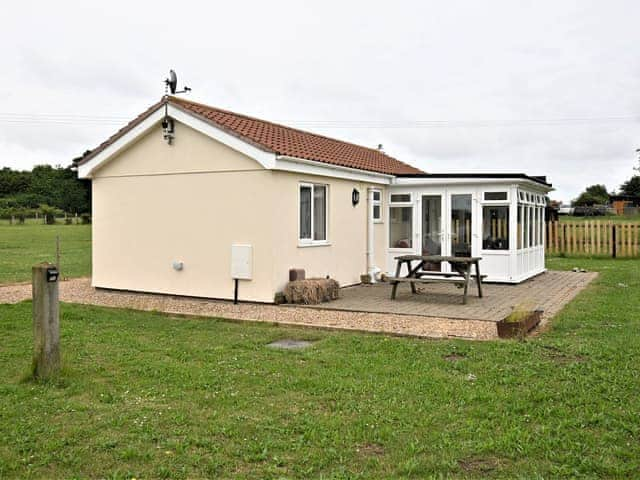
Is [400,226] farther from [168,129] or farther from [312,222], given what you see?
[168,129]

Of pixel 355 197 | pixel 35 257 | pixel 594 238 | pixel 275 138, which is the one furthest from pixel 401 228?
pixel 35 257

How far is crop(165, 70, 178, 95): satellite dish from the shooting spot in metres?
13.9

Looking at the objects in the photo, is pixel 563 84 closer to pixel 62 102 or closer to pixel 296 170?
pixel 296 170

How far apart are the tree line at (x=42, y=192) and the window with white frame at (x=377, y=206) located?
54295 mm

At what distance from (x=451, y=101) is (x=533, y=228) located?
38.2 ft

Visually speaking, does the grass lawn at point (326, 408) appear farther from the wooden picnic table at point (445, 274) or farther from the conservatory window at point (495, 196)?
the conservatory window at point (495, 196)

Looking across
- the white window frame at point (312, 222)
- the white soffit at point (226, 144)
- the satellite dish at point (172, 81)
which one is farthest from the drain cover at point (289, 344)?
the satellite dish at point (172, 81)

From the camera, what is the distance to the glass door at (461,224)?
51.8ft

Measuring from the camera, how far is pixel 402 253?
16.7 m

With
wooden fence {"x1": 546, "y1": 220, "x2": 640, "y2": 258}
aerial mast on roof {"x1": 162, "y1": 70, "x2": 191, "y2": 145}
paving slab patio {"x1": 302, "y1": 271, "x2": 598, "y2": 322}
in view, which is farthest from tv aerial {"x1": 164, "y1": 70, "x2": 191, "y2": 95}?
wooden fence {"x1": 546, "y1": 220, "x2": 640, "y2": 258}

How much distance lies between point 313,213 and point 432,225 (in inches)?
156

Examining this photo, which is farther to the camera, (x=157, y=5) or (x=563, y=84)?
(x=563, y=84)

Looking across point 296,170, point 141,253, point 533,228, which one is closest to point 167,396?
point 296,170

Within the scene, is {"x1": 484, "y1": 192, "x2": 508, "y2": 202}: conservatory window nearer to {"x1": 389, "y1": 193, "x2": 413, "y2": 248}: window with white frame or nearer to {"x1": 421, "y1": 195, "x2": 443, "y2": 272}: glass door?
{"x1": 421, "y1": 195, "x2": 443, "y2": 272}: glass door
